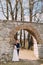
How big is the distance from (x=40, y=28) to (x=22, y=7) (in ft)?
22.8

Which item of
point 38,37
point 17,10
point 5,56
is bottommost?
point 5,56

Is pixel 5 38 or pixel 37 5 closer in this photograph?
pixel 5 38

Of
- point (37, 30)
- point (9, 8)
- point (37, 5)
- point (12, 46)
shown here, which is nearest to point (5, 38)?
point (12, 46)

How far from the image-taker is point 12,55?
35.6ft

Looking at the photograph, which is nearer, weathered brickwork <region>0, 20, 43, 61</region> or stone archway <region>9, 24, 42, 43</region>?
weathered brickwork <region>0, 20, 43, 61</region>

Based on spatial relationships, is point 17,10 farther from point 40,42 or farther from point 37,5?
point 40,42

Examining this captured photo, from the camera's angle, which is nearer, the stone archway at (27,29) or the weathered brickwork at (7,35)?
the weathered brickwork at (7,35)

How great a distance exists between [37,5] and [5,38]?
846 cm

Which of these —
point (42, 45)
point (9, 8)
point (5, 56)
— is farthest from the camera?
point (9, 8)

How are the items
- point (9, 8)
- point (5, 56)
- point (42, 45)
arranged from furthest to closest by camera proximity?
point (9, 8) < point (42, 45) < point (5, 56)

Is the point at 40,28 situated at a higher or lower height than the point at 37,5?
lower

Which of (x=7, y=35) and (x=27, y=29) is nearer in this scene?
(x=7, y=35)

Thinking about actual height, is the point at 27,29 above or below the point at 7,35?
above

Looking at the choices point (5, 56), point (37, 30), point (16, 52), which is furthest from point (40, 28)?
point (5, 56)
